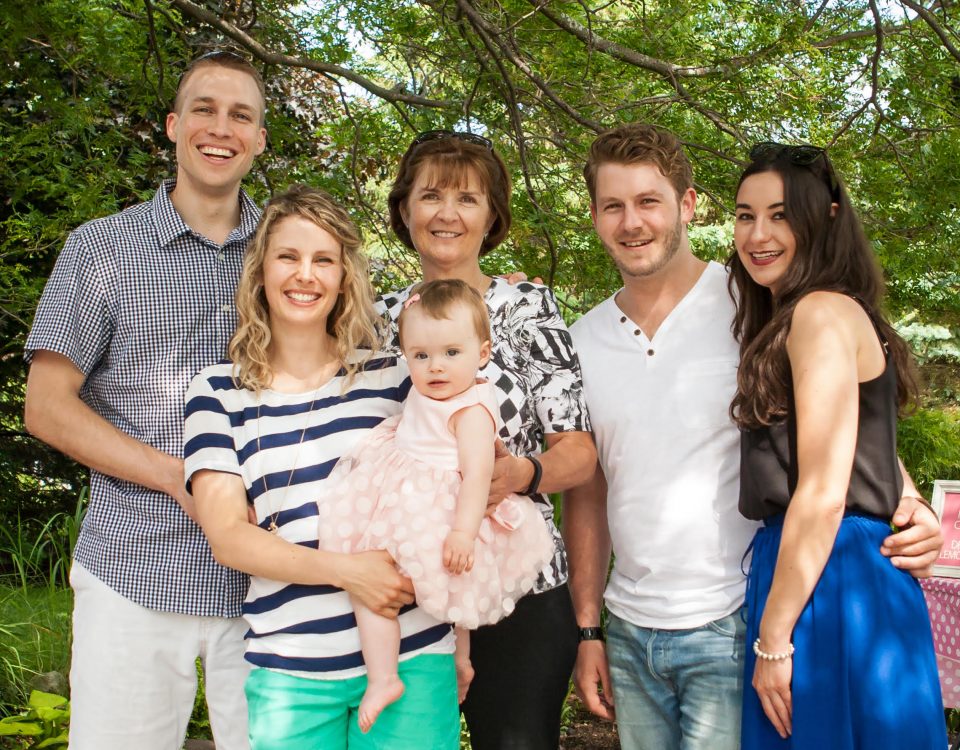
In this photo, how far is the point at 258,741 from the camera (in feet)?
6.62

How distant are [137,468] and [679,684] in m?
1.42

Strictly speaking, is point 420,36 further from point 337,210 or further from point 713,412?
point 713,412

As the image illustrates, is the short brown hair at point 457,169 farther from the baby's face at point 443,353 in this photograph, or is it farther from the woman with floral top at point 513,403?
the baby's face at point 443,353

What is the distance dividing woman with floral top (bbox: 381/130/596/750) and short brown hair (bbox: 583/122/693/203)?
322 millimetres

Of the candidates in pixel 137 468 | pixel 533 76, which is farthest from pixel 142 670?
pixel 533 76

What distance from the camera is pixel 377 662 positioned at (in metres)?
2.00

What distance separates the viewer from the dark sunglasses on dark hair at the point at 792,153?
7.57ft

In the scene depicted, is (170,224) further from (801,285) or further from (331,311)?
(801,285)

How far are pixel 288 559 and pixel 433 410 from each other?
0.47 metres

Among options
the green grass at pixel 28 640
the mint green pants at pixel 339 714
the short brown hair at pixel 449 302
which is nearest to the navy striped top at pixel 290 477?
the mint green pants at pixel 339 714

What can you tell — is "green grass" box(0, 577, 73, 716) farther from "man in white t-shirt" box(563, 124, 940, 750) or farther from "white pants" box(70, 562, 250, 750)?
"man in white t-shirt" box(563, 124, 940, 750)

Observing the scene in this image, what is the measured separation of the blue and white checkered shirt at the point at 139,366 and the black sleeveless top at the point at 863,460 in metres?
1.33

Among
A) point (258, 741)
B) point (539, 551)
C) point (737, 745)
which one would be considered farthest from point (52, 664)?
point (737, 745)

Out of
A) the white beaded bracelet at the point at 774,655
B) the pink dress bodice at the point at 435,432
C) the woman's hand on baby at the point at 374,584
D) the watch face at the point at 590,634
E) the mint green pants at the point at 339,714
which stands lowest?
the mint green pants at the point at 339,714
